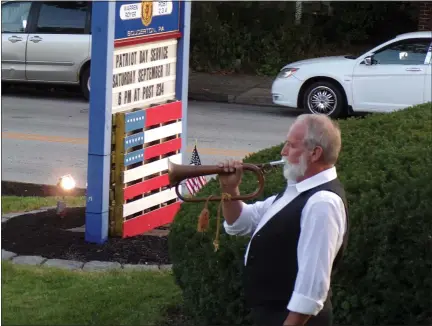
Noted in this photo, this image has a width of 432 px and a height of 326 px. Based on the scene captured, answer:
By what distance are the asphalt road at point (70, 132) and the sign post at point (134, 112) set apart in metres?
2.70

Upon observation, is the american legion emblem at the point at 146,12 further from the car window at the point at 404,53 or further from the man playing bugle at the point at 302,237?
the car window at the point at 404,53

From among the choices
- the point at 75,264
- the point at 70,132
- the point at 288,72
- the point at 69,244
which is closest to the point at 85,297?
the point at 75,264

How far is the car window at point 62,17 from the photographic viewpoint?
17453mm

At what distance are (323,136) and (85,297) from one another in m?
2.78

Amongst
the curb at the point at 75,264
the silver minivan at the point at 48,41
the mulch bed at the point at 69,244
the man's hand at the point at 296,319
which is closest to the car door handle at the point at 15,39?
the silver minivan at the point at 48,41

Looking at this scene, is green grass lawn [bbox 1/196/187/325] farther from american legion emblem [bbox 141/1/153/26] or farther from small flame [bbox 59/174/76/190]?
american legion emblem [bbox 141/1/153/26]

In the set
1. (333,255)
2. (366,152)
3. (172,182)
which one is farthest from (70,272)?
(333,255)

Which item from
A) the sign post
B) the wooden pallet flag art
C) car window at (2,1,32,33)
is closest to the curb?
the sign post

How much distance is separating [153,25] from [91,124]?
1.23 m

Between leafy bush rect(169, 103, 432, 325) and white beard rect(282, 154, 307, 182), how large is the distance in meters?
1.01

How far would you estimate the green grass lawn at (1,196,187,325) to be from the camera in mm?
5398

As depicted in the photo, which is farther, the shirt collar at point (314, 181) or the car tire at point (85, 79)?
the car tire at point (85, 79)

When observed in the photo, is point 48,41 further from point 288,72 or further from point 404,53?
point 404,53

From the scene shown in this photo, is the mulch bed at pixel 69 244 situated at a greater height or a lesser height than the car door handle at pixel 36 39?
lesser
